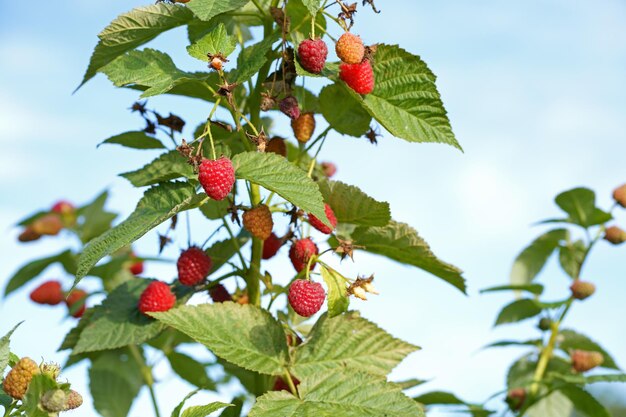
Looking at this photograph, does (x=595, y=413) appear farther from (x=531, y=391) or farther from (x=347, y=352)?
(x=347, y=352)

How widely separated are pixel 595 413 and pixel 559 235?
30.1 inches

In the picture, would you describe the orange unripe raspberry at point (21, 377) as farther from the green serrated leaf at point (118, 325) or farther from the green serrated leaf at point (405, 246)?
the green serrated leaf at point (405, 246)

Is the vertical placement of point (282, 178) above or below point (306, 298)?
above

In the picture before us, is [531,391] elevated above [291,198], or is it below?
below

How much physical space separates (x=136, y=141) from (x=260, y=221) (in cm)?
53

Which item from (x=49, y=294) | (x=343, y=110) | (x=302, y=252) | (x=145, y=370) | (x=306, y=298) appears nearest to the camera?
(x=306, y=298)

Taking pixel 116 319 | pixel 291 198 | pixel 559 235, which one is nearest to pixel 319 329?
pixel 291 198

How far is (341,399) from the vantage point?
1.68 m

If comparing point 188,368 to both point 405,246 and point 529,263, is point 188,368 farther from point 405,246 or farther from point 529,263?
point 529,263

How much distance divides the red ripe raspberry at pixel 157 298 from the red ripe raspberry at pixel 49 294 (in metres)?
1.57

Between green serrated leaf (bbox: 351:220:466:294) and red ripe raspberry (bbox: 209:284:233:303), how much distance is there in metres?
0.34

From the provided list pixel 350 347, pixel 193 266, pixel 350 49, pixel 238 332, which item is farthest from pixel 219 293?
pixel 350 49

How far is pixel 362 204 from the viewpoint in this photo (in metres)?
1.87

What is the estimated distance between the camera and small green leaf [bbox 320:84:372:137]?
6.43 ft
